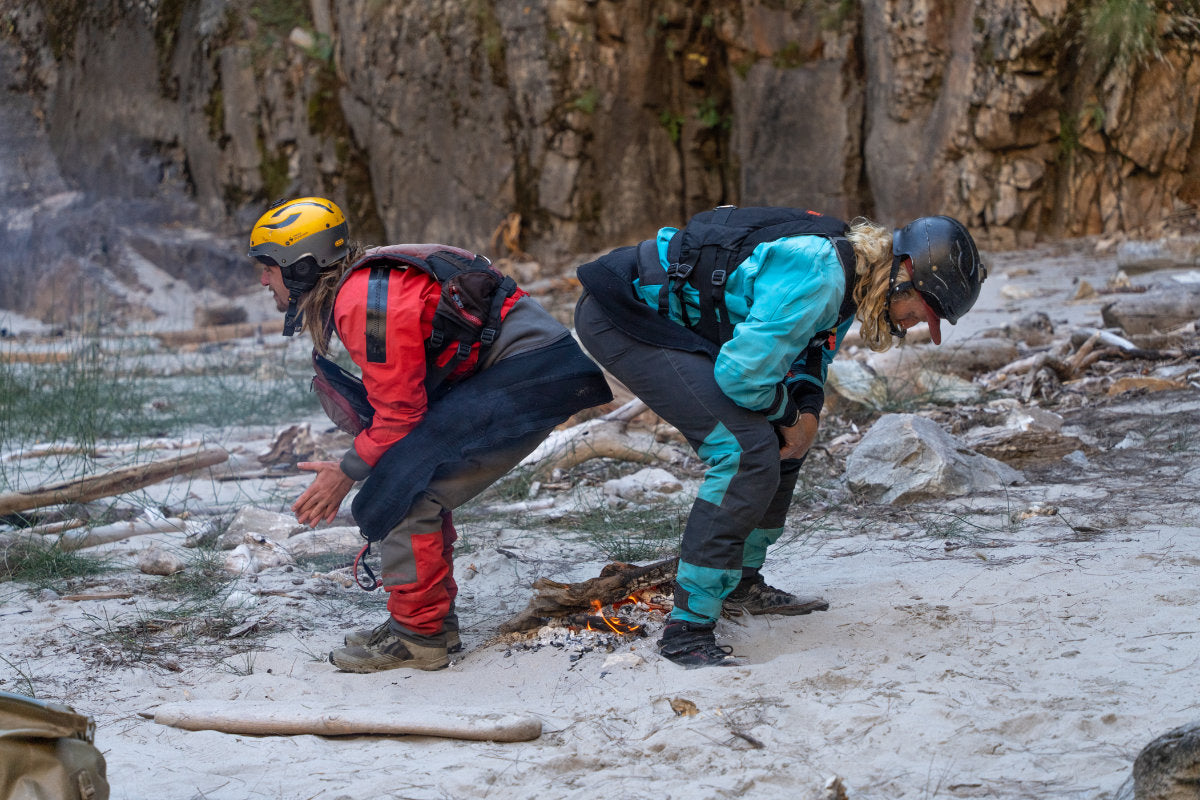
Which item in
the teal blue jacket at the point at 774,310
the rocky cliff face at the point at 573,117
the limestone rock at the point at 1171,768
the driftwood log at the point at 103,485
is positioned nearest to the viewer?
the limestone rock at the point at 1171,768

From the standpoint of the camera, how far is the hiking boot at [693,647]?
9.78 feet

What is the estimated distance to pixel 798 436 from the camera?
3.10 metres

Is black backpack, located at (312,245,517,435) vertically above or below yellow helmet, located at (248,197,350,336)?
below

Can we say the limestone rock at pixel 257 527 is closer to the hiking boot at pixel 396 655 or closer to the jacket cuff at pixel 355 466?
the hiking boot at pixel 396 655

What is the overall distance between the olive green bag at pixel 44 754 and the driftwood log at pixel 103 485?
2.75 meters

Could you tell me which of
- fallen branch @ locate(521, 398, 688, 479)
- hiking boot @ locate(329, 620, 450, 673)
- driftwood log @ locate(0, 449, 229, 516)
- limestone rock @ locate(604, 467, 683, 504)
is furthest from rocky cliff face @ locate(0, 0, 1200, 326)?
hiking boot @ locate(329, 620, 450, 673)

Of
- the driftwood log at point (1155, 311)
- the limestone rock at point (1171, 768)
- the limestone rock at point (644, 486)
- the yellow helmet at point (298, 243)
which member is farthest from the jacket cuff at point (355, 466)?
the driftwood log at point (1155, 311)

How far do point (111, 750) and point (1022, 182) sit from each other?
11383mm

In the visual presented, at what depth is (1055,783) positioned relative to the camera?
2230 millimetres

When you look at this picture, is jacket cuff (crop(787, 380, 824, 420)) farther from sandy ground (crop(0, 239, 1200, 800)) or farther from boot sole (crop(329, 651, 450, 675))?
boot sole (crop(329, 651, 450, 675))

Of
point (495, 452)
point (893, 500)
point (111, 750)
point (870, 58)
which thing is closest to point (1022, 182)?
point (870, 58)

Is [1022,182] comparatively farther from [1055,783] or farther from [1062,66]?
[1055,783]

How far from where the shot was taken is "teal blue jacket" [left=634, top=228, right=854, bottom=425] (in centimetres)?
278

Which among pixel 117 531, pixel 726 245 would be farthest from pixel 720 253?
pixel 117 531
